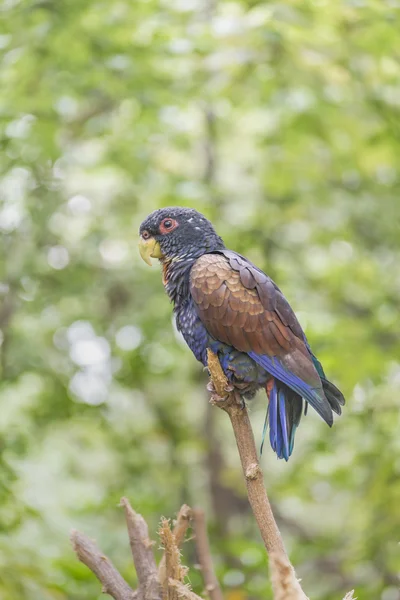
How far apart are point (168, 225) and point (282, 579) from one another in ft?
4.17

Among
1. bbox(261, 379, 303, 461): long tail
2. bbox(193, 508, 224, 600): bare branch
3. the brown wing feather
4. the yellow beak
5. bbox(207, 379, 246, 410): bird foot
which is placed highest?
the yellow beak

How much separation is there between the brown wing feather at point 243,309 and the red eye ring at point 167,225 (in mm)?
228

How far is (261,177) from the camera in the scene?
445cm

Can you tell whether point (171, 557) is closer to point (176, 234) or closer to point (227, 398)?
point (227, 398)

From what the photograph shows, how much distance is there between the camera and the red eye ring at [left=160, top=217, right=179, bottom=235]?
7.63ft

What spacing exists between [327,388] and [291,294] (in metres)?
2.33

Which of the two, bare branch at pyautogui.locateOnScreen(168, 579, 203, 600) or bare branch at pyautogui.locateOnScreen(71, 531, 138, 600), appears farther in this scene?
bare branch at pyautogui.locateOnScreen(71, 531, 138, 600)

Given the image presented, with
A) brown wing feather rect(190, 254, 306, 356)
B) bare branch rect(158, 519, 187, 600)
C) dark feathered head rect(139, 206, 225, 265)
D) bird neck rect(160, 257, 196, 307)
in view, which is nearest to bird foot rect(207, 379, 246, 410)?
brown wing feather rect(190, 254, 306, 356)

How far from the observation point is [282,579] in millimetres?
1386

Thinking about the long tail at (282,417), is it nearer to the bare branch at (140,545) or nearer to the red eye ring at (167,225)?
the bare branch at (140,545)

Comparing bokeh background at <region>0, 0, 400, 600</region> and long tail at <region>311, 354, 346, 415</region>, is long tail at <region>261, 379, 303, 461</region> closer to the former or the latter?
long tail at <region>311, 354, 346, 415</region>

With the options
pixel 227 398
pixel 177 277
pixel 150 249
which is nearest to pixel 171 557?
pixel 227 398

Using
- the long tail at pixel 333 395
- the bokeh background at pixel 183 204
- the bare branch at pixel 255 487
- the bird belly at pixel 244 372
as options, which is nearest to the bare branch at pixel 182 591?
the bare branch at pixel 255 487

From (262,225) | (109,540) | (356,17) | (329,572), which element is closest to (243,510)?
(329,572)
